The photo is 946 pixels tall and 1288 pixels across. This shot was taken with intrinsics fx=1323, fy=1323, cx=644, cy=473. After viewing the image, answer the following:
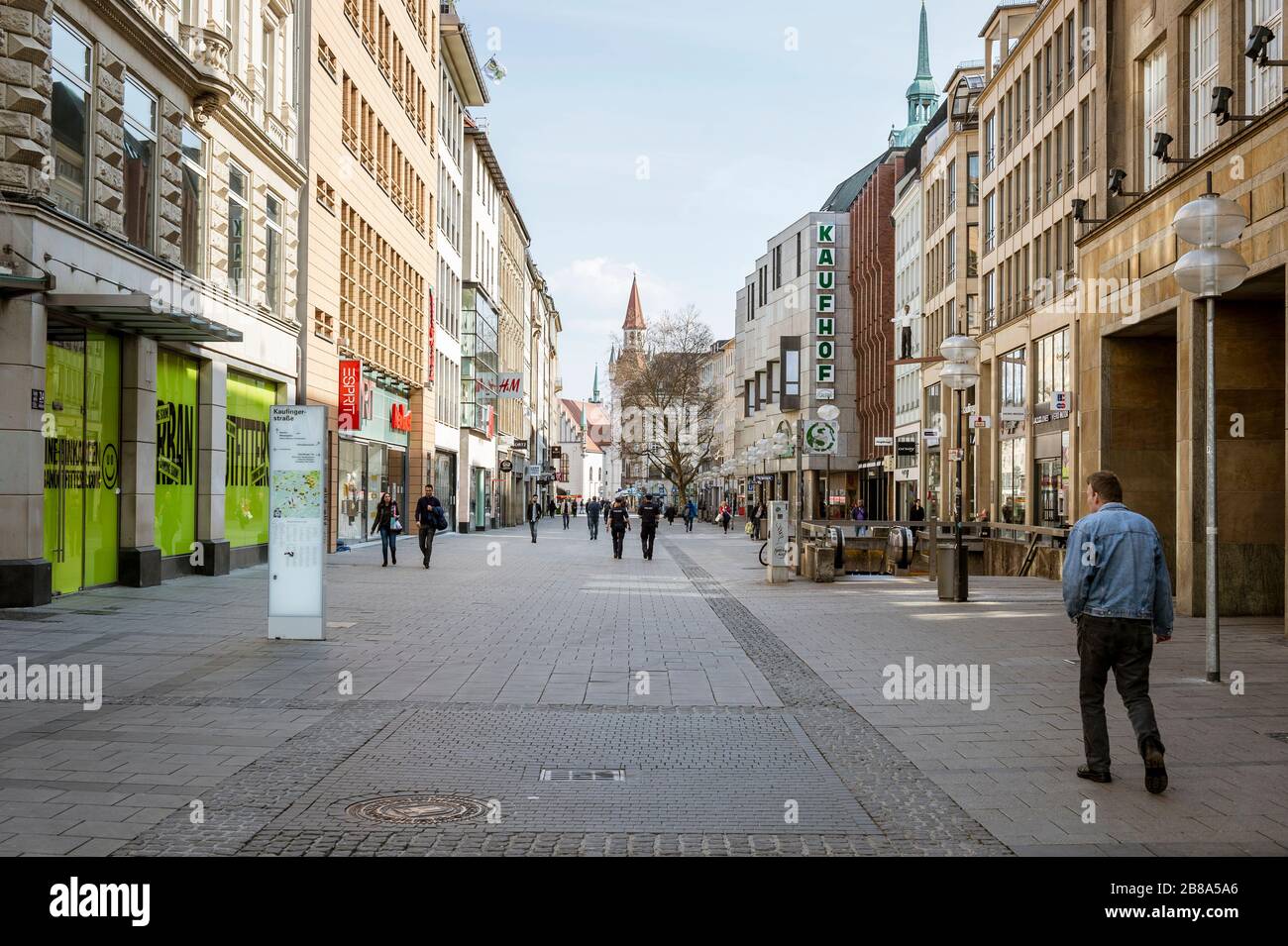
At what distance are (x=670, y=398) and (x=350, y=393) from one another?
187ft

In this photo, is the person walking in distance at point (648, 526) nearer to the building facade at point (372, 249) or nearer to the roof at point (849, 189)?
the building facade at point (372, 249)

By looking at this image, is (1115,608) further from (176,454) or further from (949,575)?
(176,454)

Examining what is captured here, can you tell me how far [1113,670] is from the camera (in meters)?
7.52

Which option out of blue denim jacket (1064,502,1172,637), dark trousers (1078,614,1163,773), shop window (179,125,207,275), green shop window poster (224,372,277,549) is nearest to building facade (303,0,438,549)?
green shop window poster (224,372,277,549)

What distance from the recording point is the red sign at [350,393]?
115ft

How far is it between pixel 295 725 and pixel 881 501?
6548cm

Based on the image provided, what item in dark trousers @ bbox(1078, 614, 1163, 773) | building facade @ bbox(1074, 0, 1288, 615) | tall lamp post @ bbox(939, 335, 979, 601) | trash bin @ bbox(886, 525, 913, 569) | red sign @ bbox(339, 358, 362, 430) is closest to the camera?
dark trousers @ bbox(1078, 614, 1163, 773)

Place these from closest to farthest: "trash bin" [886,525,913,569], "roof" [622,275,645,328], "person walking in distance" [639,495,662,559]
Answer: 1. "trash bin" [886,525,913,569]
2. "person walking in distance" [639,495,662,559]
3. "roof" [622,275,645,328]

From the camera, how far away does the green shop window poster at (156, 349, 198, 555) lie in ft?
72.3

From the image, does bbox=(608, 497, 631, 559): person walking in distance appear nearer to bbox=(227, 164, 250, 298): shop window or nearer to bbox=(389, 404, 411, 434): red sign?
bbox=(389, 404, 411, 434): red sign

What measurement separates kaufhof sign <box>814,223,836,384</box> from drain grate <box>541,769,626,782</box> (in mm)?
72155
